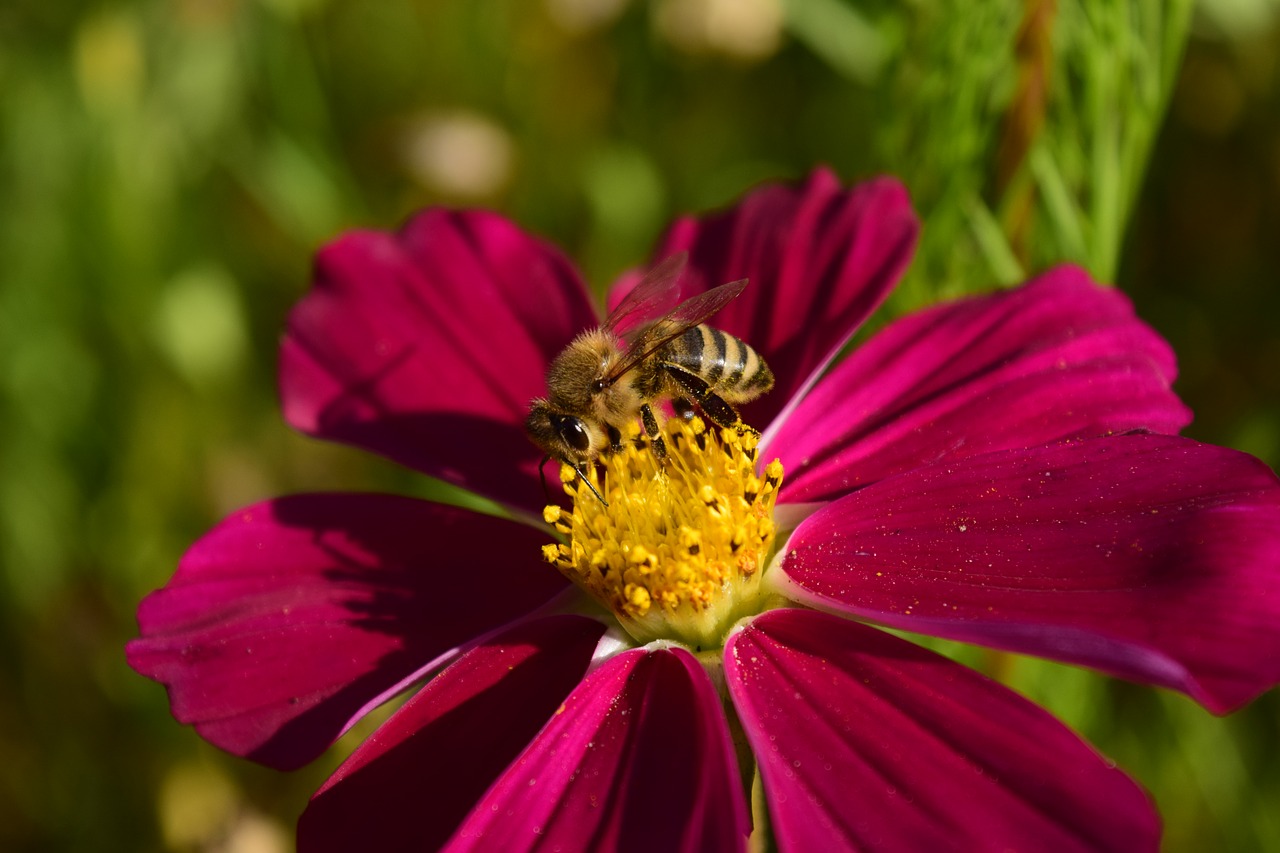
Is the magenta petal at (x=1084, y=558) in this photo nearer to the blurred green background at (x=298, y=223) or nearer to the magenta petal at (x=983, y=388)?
the magenta petal at (x=983, y=388)

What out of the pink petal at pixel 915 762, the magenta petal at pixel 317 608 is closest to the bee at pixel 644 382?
the magenta petal at pixel 317 608

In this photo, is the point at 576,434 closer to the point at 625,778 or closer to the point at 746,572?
the point at 746,572

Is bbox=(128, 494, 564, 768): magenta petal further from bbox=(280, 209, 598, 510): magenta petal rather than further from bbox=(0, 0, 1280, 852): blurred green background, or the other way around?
bbox=(0, 0, 1280, 852): blurred green background

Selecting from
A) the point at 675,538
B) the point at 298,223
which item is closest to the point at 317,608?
the point at 675,538

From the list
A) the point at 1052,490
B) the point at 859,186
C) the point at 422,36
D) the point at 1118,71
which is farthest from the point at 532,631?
the point at 422,36

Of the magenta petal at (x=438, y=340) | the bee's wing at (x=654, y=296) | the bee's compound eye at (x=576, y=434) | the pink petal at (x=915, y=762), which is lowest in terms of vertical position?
the pink petal at (x=915, y=762)

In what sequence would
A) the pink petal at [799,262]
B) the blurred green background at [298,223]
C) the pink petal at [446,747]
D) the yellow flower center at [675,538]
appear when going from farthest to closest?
the blurred green background at [298,223]
the pink petal at [799,262]
the yellow flower center at [675,538]
the pink petal at [446,747]

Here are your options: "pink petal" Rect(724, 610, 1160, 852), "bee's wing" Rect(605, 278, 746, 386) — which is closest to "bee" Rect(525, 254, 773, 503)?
"bee's wing" Rect(605, 278, 746, 386)
